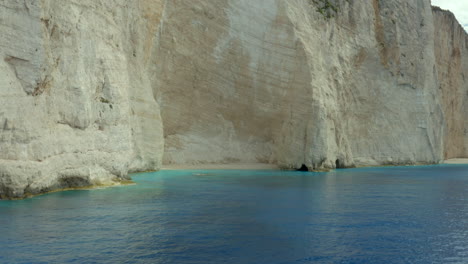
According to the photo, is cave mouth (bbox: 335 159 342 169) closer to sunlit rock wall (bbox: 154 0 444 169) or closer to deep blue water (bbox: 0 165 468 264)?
sunlit rock wall (bbox: 154 0 444 169)

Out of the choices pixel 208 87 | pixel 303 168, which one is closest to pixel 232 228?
pixel 303 168

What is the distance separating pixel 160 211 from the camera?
1058cm

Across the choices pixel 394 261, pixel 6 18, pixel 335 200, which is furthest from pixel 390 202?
pixel 6 18

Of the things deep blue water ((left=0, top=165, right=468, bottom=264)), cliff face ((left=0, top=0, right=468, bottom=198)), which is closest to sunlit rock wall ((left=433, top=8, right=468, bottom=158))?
cliff face ((left=0, top=0, right=468, bottom=198))

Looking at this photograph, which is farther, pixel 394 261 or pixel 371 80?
pixel 371 80

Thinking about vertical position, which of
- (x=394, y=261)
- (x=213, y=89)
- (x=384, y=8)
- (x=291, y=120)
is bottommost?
(x=394, y=261)

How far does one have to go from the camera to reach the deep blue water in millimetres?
6879

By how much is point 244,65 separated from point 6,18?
60.8 ft

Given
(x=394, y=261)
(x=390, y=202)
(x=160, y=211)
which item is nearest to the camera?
(x=394, y=261)

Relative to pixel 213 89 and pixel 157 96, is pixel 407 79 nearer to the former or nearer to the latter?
pixel 213 89

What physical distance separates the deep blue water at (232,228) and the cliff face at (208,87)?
2.38 meters

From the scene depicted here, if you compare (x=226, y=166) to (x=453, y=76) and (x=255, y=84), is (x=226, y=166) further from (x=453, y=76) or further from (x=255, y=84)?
(x=453, y=76)

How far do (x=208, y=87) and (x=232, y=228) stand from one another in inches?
854

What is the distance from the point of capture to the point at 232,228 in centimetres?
869
